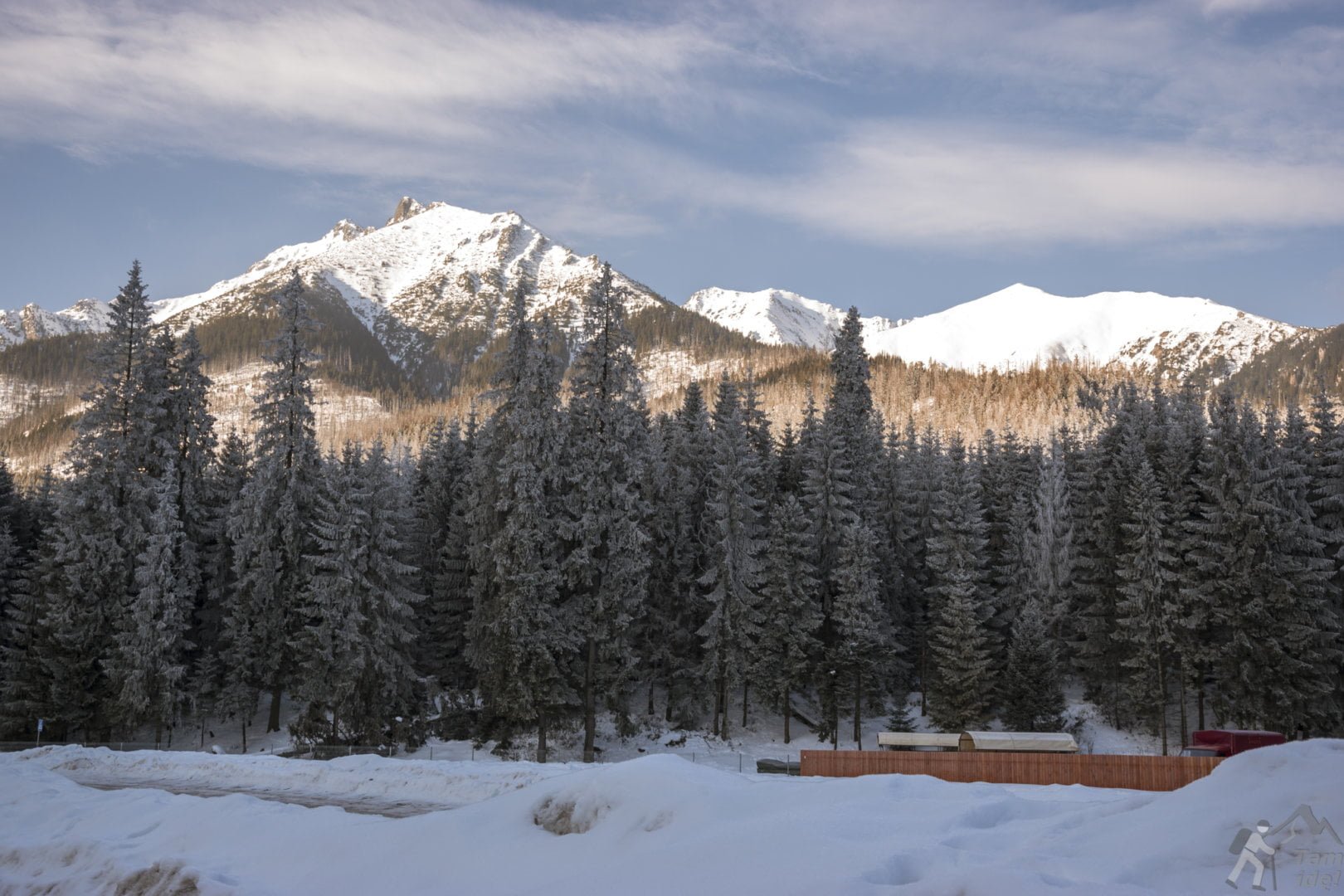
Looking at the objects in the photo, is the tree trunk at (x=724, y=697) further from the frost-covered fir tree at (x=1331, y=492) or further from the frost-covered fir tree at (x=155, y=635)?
the frost-covered fir tree at (x=1331, y=492)

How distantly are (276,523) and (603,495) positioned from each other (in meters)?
15.1

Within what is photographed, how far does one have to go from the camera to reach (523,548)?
36625mm

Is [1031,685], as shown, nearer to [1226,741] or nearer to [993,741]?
[993,741]

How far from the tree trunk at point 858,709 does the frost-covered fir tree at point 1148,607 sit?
12710mm

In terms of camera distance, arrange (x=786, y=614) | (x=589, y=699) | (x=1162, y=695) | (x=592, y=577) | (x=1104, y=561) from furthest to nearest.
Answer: (x=1104, y=561) → (x=786, y=614) → (x=1162, y=695) → (x=592, y=577) → (x=589, y=699)

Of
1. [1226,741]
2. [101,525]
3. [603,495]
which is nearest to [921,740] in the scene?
[1226,741]

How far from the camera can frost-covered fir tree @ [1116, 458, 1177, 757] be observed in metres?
44.9

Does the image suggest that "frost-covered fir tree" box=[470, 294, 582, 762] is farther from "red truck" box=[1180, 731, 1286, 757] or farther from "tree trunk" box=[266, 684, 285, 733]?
"red truck" box=[1180, 731, 1286, 757]

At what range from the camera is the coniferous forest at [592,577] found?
38312 millimetres

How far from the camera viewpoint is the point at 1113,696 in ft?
164

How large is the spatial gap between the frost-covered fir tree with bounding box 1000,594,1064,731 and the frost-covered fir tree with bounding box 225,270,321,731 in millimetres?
33577

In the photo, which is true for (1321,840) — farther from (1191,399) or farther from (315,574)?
(1191,399)

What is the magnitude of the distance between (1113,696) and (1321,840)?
46.1 meters

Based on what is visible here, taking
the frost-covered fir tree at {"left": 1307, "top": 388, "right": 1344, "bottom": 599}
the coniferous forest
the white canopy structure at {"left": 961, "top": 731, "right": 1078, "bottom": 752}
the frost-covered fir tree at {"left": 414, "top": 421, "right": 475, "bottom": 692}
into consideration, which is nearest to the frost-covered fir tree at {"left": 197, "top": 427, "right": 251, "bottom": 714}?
the coniferous forest
